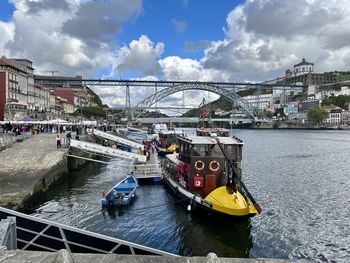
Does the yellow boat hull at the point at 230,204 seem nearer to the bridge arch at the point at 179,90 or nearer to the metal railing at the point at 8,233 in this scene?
the metal railing at the point at 8,233

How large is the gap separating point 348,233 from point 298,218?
2.83 m

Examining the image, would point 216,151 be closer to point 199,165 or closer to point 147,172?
point 199,165

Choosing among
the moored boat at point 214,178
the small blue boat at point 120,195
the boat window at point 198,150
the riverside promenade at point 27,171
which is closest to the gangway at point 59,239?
the moored boat at point 214,178

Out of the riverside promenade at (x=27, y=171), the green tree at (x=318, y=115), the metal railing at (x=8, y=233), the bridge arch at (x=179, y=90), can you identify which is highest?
the bridge arch at (x=179, y=90)

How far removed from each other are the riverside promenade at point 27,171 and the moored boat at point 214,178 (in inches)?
331

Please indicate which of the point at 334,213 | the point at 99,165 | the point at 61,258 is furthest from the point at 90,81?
the point at 61,258

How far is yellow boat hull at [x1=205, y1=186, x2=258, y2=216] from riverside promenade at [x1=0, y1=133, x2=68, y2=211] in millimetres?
9522

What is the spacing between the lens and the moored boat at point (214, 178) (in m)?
16.1

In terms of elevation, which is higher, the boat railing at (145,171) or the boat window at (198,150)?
the boat window at (198,150)

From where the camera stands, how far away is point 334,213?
19875 mm

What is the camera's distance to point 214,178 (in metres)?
18.2

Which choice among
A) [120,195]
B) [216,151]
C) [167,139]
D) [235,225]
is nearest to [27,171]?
[120,195]

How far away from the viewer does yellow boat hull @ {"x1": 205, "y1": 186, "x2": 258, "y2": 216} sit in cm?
1560

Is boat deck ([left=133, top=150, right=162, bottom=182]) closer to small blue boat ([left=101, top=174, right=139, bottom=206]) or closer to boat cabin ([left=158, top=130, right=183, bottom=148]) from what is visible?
small blue boat ([left=101, top=174, right=139, bottom=206])
